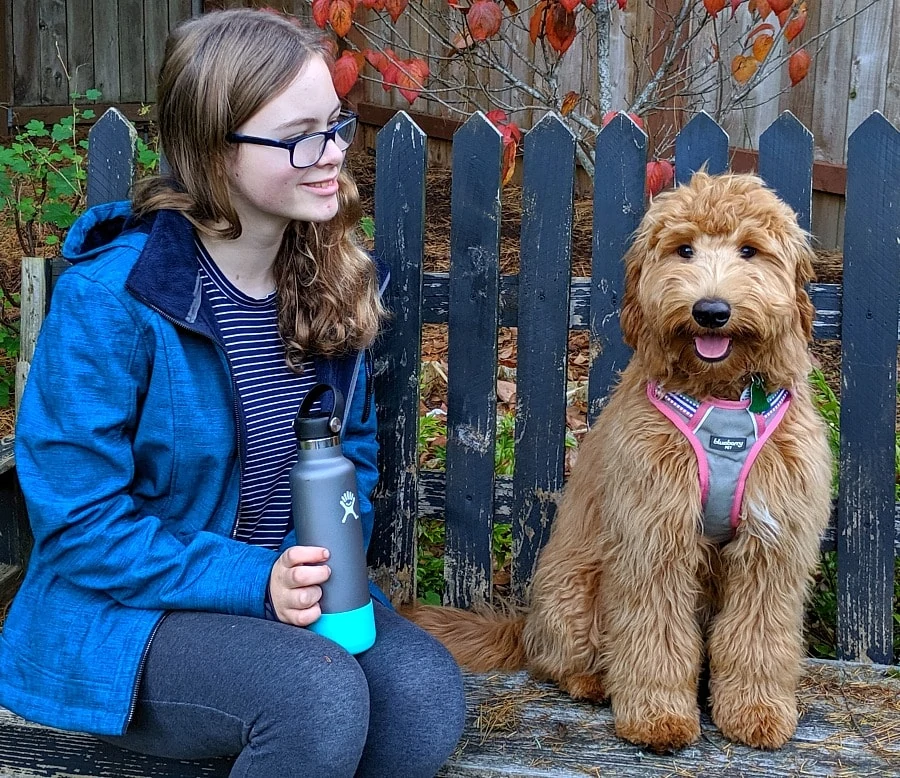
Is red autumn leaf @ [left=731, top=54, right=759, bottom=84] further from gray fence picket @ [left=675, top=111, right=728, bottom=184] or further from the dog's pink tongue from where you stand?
the dog's pink tongue

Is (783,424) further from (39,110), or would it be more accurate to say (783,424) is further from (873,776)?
(39,110)

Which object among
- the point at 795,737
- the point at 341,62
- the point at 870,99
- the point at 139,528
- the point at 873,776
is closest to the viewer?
the point at 139,528

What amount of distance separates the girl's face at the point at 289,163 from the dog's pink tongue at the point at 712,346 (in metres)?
0.95

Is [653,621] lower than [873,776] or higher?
higher

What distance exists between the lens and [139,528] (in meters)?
2.29

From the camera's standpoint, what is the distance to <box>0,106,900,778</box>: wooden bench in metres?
2.94

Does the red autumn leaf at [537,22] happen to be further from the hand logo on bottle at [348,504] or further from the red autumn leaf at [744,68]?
the hand logo on bottle at [348,504]

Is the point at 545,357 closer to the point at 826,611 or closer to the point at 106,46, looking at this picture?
the point at 826,611

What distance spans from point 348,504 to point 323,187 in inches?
30.6

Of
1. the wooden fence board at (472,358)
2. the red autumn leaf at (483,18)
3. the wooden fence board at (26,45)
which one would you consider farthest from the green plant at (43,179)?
the wooden fence board at (26,45)

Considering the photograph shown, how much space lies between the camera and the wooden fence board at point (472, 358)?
3.13 metres

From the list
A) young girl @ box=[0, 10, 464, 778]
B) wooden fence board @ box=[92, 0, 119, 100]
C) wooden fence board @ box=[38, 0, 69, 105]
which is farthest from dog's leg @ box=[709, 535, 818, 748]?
wooden fence board @ box=[38, 0, 69, 105]

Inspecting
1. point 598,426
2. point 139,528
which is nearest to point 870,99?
point 598,426

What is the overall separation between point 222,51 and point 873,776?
91.4 inches
